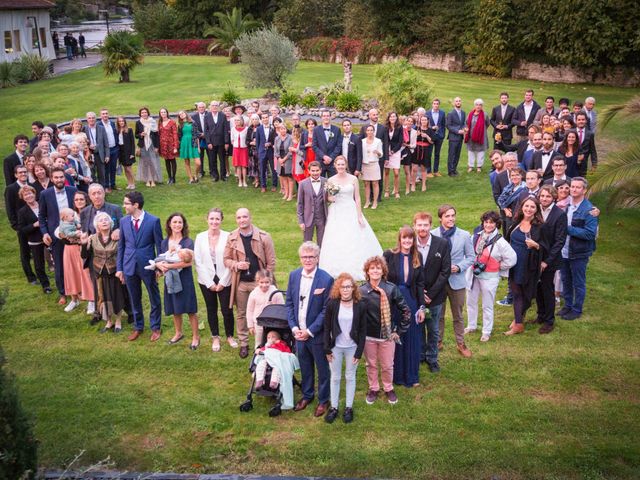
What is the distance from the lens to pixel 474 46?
34.1 meters

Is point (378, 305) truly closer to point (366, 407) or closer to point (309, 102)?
point (366, 407)

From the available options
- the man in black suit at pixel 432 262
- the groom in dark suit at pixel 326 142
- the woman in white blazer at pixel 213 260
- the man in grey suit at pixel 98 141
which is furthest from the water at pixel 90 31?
the man in black suit at pixel 432 262

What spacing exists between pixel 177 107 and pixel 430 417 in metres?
20.8

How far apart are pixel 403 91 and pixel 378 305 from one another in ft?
43.5

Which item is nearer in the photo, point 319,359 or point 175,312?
point 319,359

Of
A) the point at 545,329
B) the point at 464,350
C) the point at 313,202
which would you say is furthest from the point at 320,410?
the point at 313,202

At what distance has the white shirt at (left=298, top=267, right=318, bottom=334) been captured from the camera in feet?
22.7

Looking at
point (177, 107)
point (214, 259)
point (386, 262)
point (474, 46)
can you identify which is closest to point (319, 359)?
point (386, 262)

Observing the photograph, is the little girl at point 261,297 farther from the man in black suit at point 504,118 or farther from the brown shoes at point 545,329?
the man in black suit at point 504,118

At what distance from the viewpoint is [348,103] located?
2064 centimetres

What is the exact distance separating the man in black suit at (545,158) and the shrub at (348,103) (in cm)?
965

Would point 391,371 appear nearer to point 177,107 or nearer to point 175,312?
point 175,312

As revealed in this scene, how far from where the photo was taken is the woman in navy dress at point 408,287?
727cm

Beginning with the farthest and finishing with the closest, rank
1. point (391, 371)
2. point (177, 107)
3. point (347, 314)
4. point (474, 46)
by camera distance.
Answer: point (474, 46), point (177, 107), point (391, 371), point (347, 314)
